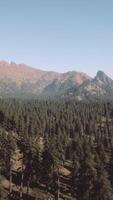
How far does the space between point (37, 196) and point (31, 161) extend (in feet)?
36.9

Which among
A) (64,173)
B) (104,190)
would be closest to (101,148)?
(64,173)

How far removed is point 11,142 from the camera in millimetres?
92312

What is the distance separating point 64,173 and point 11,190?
96.4 feet

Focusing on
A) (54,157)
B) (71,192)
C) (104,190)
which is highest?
(54,157)

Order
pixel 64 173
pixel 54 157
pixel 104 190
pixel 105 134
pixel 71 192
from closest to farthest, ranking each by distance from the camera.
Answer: pixel 104 190, pixel 54 157, pixel 71 192, pixel 64 173, pixel 105 134

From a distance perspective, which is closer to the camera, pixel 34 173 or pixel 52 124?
pixel 34 173

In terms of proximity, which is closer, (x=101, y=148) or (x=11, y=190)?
(x=11, y=190)

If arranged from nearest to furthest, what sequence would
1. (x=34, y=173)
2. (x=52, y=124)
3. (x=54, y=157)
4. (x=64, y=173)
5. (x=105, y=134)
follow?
(x=54, y=157)
(x=34, y=173)
(x=64, y=173)
(x=105, y=134)
(x=52, y=124)

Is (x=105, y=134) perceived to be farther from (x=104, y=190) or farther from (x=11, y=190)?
(x=104, y=190)

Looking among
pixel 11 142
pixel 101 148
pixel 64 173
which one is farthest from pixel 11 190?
pixel 101 148

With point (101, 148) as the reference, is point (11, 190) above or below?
below

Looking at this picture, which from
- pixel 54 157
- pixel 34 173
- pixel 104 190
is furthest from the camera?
pixel 34 173

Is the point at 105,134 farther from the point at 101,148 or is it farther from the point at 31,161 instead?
the point at 31,161

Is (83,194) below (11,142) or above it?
below
